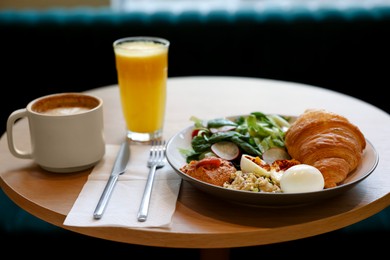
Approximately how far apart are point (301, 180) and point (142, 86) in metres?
0.53

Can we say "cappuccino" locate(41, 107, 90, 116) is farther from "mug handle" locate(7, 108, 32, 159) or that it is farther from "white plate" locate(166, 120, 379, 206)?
"white plate" locate(166, 120, 379, 206)

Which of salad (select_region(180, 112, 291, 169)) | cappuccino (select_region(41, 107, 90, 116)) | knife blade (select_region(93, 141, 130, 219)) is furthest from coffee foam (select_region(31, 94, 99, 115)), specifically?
salad (select_region(180, 112, 291, 169))

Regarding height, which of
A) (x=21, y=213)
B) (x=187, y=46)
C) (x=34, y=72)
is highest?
(x=187, y=46)

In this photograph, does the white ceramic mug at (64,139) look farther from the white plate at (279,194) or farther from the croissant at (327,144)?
the croissant at (327,144)

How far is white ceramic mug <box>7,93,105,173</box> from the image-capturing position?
96cm

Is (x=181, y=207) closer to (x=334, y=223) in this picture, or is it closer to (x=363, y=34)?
(x=334, y=223)

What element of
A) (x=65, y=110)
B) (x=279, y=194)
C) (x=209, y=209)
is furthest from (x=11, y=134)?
(x=279, y=194)

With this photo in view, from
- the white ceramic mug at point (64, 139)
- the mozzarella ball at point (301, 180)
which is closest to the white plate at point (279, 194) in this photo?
the mozzarella ball at point (301, 180)

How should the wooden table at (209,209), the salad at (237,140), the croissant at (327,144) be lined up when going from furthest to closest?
1. the salad at (237,140)
2. the croissant at (327,144)
3. the wooden table at (209,209)

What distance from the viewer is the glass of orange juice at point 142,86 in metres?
1.19

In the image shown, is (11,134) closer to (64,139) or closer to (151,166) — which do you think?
(64,139)

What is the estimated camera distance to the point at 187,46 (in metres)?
2.31

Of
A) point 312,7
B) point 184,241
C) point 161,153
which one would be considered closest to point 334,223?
point 184,241

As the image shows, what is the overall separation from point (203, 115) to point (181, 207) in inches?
20.4
